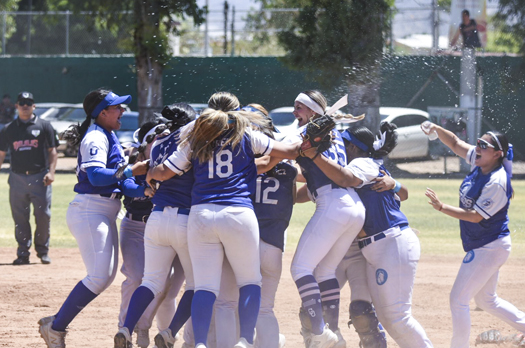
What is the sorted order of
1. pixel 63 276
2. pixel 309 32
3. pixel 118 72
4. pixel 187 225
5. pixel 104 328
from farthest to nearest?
1. pixel 118 72
2. pixel 309 32
3. pixel 63 276
4. pixel 104 328
5. pixel 187 225

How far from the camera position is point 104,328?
5.77 meters

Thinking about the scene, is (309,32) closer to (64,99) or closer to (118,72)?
(118,72)

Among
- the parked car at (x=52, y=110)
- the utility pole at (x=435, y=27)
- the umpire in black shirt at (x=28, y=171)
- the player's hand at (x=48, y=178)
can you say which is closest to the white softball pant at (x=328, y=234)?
the player's hand at (x=48, y=178)

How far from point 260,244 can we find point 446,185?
11.8m

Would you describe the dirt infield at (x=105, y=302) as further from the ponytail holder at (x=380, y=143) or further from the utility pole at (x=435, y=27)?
the utility pole at (x=435, y=27)

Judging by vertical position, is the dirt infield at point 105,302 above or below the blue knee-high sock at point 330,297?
below

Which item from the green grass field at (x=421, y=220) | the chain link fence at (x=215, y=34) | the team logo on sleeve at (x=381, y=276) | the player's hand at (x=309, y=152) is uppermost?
the chain link fence at (x=215, y=34)

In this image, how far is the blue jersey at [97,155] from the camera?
4.70 meters

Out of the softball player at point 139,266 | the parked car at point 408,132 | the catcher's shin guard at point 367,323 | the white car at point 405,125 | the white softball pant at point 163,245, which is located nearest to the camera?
the white softball pant at point 163,245

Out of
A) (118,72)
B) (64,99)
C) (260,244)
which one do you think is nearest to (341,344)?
(260,244)

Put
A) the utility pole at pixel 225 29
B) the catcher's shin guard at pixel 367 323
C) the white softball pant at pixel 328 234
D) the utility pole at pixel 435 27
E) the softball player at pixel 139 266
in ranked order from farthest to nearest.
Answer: the utility pole at pixel 225 29
the utility pole at pixel 435 27
the softball player at pixel 139 266
the catcher's shin guard at pixel 367 323
the white softball pant at pixel 328 234

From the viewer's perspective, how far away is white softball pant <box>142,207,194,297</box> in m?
4.35

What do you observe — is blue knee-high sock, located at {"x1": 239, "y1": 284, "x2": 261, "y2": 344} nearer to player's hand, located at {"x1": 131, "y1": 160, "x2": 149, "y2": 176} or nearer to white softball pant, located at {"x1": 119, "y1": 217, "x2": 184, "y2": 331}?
white softball pant, located at {"x1": 119, "y1": 217, "x2": 184, "y2": 331}

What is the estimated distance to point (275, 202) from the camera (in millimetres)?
4613
